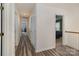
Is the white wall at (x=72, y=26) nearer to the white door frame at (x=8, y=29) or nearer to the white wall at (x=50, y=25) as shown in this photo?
the white wall at (x=50, y=25)

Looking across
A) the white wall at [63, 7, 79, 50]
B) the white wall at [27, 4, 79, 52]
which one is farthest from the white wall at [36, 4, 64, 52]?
the white wall at [63, 7, 79, 50]

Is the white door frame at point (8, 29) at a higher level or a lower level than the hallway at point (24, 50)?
higher

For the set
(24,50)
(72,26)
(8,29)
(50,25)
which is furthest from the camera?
Answer: (72,26)

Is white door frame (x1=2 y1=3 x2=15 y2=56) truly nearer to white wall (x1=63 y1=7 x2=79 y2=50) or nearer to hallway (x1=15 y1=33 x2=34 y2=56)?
hallway (x1=15 y1=33 x2=34 y2=56)

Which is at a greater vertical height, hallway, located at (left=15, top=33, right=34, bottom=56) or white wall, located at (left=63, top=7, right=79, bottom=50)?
white wall, located at (left=63, top=7, right=79, bottom=50)

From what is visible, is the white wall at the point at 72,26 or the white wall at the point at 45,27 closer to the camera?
the white wall at the point at 45,27

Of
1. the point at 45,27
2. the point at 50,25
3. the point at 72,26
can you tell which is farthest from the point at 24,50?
the point at 72,26

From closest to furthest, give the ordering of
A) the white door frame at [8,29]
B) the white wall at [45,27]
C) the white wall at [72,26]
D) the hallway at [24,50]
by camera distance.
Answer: the white door frame at [8,29]
the hallway at [24,50]
the white wall at [45,27]
the white wall at [72,26]

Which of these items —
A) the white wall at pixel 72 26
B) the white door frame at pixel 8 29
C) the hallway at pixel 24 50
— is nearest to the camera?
the white door frame at pixel 8 29

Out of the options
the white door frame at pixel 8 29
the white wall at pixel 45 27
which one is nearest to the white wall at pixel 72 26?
the white wall at pixel 45 27

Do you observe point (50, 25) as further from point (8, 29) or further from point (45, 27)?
point (8, 29)

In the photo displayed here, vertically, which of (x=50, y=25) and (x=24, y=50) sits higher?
(x=50, y=25)

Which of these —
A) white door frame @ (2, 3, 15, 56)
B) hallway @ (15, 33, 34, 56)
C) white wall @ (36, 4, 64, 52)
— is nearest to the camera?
white door frame @ (2, 3, 15, 56)

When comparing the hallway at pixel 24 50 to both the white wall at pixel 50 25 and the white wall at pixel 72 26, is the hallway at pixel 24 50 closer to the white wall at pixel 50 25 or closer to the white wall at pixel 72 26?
the white wall at pixel 50 25
